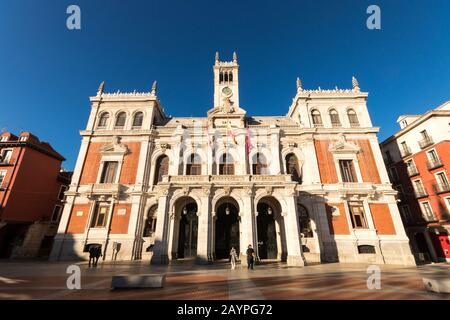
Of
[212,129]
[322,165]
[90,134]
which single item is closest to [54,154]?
[90,134]

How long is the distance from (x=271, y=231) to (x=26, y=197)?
29600 mm

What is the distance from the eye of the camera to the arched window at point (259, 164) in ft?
80.2

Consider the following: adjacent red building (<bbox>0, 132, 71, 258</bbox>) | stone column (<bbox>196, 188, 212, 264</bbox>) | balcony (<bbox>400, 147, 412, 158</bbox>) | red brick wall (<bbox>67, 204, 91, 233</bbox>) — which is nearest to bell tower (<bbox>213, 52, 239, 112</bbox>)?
stone column (<bbox>196, 188, 212, 264</bbox>)

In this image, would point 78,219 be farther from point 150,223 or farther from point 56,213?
point 56,213

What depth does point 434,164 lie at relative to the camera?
82.2 ft

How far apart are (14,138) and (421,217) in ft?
176

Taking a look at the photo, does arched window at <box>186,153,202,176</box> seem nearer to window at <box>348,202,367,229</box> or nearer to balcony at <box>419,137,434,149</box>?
window at <box>348,202,367,229</box>

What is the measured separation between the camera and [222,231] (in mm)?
22406

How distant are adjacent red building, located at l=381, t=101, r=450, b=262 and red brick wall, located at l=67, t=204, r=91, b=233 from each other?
3753cm

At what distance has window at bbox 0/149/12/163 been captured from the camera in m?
25.1

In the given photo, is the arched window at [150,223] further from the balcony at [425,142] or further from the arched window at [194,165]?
the balcony at [425,142]

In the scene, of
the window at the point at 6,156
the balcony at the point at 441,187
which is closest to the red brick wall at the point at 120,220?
the window at the point at 6,156

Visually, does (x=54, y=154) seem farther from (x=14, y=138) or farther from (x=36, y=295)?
(x=36, y=295)

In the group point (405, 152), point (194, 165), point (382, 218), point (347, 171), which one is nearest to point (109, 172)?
point (194, 165)
